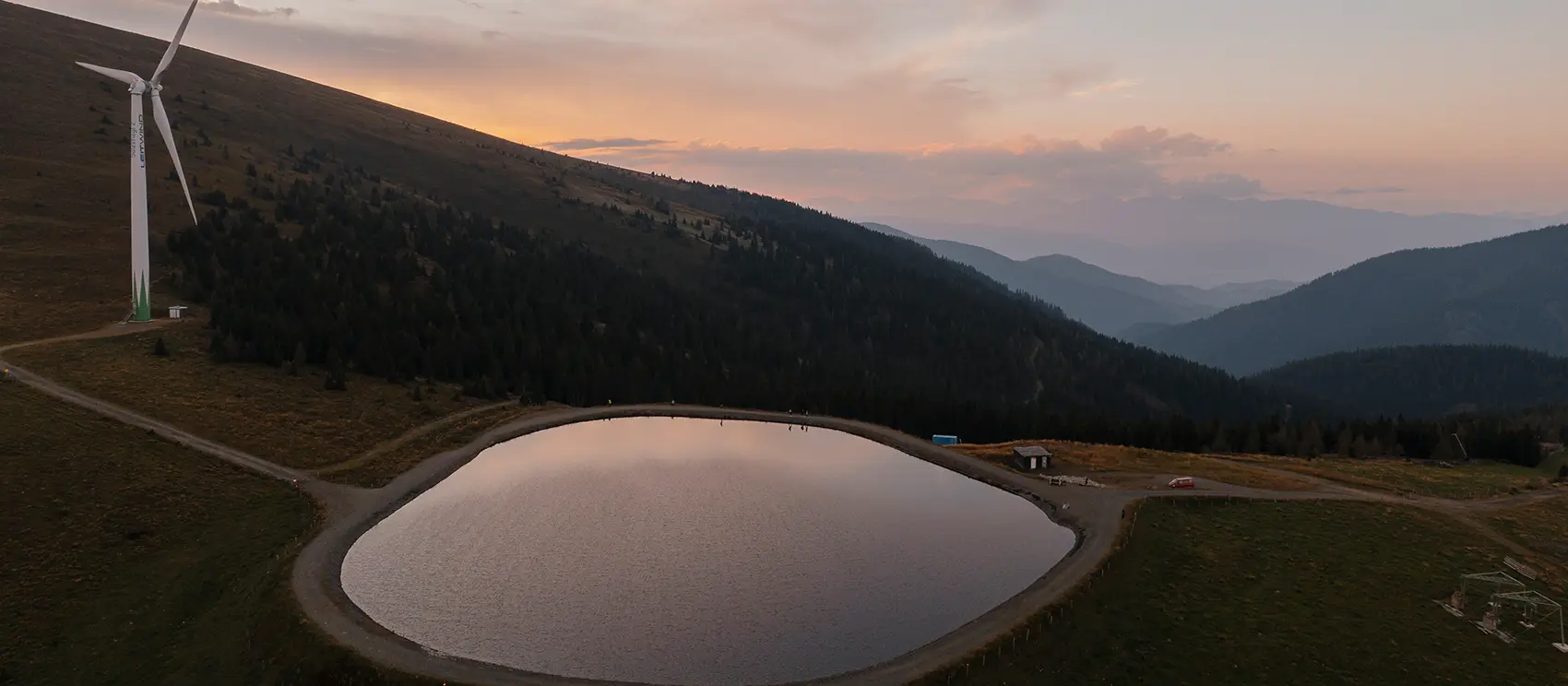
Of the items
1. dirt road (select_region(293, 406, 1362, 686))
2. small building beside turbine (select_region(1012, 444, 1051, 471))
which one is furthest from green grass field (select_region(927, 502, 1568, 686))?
small building beside turbine (select_region(1012, 444, 1051, 471))

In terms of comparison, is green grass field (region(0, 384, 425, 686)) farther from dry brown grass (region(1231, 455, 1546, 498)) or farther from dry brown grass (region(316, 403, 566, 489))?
dry brown grass (region(1231, 455, 1546, 498))

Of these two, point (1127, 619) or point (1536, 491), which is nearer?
point (1127, 619)

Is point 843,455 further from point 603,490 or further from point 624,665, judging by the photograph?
point 624,665

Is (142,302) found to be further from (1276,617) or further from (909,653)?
(1276,617)

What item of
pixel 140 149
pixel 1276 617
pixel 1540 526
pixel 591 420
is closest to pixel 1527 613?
pixel 1276 617

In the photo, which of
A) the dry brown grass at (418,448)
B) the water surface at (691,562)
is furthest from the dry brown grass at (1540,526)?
the dry brown grass at (418,448)

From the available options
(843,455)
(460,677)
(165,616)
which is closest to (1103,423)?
(843,455)
